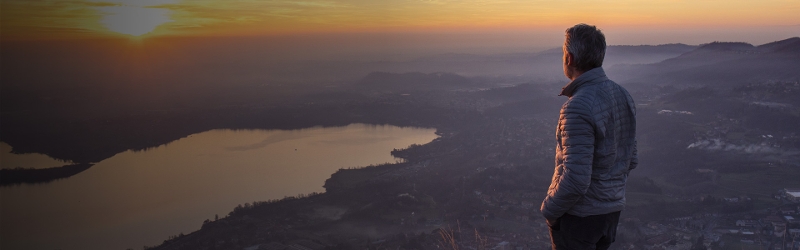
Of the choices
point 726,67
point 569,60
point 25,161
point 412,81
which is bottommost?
point 25,161

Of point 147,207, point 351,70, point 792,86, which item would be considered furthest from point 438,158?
point 351,70

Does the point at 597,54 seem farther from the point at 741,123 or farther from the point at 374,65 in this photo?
the point at 374,65

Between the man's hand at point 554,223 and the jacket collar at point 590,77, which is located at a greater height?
the jacket collar at point 590,77

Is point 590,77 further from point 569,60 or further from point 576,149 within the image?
point 576,149

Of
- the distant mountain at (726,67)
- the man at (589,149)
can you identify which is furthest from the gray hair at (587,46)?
the distant mountain at (726,67)

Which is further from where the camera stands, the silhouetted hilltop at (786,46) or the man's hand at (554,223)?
the silhouetted hilltop at (786,46)

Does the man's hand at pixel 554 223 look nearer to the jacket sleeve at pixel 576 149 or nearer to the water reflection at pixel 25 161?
the jacket sleeve at pixel 576 149

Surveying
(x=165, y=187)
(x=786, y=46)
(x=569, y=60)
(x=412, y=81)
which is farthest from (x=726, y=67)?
(x=569, y=60)

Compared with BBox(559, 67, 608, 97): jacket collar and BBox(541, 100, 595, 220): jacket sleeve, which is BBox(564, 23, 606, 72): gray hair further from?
BBox(541, 100, 595, 220): jacket sleeve
